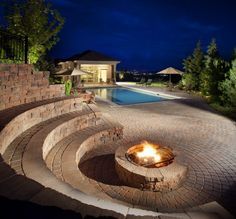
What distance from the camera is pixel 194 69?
2470 cm

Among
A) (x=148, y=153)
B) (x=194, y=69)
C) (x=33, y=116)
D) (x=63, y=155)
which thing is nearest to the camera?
(x=63, y=155)

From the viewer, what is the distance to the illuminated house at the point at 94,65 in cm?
2944

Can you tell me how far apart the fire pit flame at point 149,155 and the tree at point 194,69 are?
19.4 metres

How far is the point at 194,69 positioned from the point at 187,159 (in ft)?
65.1

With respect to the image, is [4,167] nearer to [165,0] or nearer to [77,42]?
[165,0]

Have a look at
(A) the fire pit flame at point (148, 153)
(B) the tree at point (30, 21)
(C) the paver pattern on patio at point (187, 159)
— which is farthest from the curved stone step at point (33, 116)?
(B) the tree at point (30, 21)

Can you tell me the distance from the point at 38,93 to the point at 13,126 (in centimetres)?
317

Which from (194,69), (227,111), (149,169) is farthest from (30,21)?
(194,69)

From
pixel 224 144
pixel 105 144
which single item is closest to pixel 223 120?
pixel 224 144

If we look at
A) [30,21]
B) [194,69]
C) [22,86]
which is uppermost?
[30,21]

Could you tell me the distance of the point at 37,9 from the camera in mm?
10930

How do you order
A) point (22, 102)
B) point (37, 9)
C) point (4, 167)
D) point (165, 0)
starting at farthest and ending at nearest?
point (165, 0) < point (37, 9) < point (22, 102) < point (4, 167)

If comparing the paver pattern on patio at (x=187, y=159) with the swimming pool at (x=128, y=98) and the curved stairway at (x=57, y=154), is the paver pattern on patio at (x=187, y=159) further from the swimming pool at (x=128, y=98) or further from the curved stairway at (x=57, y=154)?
the swimming pool at (x=128, y=98)

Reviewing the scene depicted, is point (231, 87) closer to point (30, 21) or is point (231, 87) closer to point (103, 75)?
point (30, 21)
